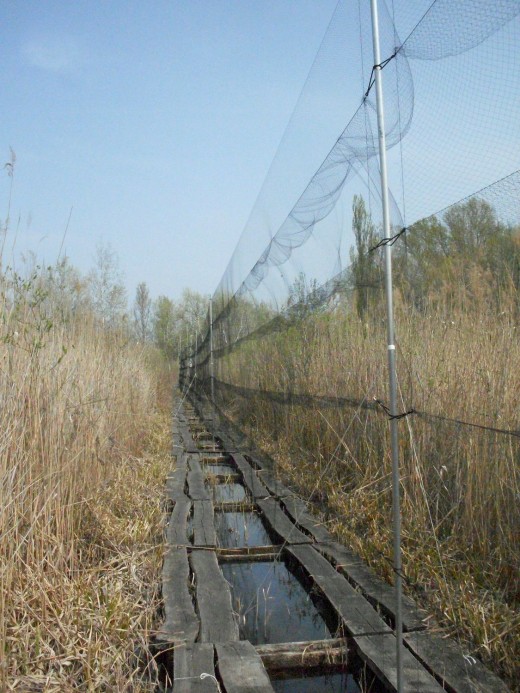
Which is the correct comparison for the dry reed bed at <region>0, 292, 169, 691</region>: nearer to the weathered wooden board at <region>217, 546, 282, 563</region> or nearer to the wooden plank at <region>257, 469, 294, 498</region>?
the weathered wooden board at <region>217, 546, 282, 563</region>

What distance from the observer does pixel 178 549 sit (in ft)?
11.1

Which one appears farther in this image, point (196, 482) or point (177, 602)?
point (196, 482)

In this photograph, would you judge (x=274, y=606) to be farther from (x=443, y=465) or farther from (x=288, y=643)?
(x=443, y=465)

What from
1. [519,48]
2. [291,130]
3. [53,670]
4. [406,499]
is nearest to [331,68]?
[291,130]

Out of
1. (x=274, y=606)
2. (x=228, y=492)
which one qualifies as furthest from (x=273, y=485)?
(x=274, y=606)

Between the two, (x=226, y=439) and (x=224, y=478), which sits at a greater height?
(x=226, y=439)

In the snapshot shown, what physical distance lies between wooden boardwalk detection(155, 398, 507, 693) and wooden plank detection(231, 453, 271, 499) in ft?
1.44

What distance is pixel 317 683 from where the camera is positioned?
2.22 metres

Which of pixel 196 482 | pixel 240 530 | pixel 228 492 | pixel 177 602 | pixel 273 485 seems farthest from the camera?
pixel 228 492

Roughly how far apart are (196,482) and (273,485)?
60cm

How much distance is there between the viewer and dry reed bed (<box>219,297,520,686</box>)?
2.47m

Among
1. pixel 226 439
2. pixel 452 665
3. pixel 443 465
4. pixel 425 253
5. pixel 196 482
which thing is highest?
pixel 425 253

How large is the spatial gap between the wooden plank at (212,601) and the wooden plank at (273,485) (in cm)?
131

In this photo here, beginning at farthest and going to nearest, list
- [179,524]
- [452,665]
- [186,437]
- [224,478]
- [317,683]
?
[186,437] < [224,478] < [179,524] < [317,683] < [452,665]
